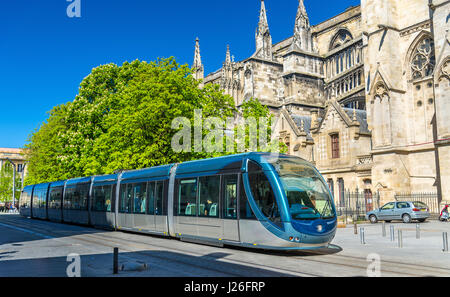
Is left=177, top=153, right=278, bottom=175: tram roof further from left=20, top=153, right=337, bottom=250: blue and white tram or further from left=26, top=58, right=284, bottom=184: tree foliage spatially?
left=26, top=58, right=284, bottom=184: tree foliage

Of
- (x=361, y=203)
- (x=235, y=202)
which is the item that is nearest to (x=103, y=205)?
(x=235, y=202)

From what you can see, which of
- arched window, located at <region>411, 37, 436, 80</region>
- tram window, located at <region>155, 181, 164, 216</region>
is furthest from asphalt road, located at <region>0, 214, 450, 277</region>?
arched window, located at <region>411, 37, 436, 80</region>

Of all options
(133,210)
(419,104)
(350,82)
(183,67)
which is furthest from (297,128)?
(133,210)

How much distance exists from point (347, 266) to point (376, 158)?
70.8 ft

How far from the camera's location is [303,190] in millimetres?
11414

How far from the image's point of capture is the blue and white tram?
10.9 meters

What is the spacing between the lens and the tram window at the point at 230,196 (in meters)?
12.3

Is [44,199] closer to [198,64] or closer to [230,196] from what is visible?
[230,196]

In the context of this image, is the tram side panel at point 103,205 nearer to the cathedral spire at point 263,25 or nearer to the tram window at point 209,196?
the tram window at point 209,196

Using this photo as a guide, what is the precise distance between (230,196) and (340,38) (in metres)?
42.6

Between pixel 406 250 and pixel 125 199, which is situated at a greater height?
pixel 125 199

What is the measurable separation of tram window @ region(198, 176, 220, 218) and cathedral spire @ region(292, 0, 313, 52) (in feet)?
124

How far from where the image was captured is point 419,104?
2973cm
